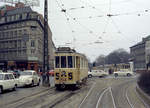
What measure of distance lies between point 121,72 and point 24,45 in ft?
86.8

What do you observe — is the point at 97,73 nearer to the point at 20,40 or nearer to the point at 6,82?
the point at 20,40

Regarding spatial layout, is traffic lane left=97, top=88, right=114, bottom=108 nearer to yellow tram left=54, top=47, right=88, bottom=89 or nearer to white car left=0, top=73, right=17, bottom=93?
yellow tram left=54, top=47, right=88, bottom=89

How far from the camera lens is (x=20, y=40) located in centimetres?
5900

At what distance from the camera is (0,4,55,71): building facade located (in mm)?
57750

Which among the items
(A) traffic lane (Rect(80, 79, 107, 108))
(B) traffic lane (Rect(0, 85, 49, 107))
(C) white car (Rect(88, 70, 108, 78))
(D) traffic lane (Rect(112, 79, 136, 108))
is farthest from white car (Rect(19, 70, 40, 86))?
(C) white car (Rect(88, 70, 108, 78))

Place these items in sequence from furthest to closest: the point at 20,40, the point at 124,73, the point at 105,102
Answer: the point at 20,40 → the point at 124,73 → the point at 105,102

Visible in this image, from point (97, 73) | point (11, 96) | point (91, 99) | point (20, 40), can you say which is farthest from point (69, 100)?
point (20, 40)

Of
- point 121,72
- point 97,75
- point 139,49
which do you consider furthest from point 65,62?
point 139,49

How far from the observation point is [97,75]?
4600cm

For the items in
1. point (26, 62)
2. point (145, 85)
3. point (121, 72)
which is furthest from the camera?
point (26, 62)

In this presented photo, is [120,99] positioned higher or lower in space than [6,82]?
lower

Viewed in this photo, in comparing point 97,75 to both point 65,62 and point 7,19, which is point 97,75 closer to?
point 65,62

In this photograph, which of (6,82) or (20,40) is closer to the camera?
(6,82)

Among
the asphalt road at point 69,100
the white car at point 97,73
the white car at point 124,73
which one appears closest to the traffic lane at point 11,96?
the asphalt road at point 69,100
